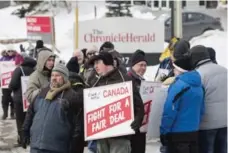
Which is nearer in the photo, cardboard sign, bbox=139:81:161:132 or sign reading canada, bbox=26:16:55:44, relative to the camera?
cardboard sign, bbox=139:81:161:132

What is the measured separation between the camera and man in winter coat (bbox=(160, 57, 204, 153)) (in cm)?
577

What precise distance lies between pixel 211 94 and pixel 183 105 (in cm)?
49

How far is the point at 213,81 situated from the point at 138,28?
1046 centimetres

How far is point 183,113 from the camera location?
5.81 metres

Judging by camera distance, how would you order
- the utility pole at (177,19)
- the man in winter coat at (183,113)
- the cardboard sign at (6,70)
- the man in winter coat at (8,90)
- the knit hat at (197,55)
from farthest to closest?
the utility pole at (177,19) → the man in winter coat at (8,90) → the cardboard sign at (6,70) → the knit hat at (197,55) → the man in winter coat at (183,113)

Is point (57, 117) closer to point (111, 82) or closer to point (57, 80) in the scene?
point (57, 80)

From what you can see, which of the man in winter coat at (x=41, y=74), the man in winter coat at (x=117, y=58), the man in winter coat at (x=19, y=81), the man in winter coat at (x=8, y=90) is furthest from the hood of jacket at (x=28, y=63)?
the man in winter coat at (x=41, y=74)

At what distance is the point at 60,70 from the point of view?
567 centimetres

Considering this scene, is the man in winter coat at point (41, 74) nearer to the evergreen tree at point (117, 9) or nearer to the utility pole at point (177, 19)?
the utility pole at point (177, 19)

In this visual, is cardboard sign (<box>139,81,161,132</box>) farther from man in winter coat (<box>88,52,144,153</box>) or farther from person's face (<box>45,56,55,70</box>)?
person's face (<box>45,56,55,70</box>)

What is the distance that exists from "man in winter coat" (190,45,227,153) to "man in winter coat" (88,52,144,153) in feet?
2.81

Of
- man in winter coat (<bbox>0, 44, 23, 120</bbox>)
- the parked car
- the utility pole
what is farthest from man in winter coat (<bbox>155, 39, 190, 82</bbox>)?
the parked car

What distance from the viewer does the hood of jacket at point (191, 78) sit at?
19.1 ft

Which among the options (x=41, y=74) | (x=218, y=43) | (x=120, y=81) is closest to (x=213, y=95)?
(x=120, y=81)
